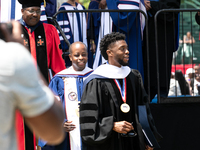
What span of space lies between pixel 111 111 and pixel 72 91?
2.80ft

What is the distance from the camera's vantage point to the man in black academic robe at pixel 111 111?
4035mm

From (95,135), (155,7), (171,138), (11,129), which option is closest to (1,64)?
(11,129)

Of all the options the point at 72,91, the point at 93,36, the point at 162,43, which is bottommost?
the point at 72,91

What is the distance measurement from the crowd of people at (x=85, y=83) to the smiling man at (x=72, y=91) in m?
0.01

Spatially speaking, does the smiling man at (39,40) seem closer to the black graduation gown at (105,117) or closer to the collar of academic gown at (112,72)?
the collar of academic gown at (112,72)

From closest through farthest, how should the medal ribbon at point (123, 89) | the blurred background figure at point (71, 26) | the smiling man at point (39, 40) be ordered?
the medal ribbon at point (123, 89), the smiling man at point (39, 40), the blurred background figure at point (71, 26)

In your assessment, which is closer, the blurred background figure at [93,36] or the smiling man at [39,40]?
the smiling man at [39,40]

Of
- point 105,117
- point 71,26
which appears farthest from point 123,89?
point 71,26

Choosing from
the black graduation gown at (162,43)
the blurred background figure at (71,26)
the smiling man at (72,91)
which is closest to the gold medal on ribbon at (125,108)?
the smiling man at (72,91)

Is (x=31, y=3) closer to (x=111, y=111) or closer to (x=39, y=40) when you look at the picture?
(x=39, y=40)

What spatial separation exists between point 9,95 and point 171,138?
483cm

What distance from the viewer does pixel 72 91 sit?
478cm

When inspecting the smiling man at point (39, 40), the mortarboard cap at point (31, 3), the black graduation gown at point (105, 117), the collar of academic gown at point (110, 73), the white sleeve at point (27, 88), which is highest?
the mortarboard cap at point (31, 3)

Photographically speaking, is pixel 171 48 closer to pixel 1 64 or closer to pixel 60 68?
pixel 60 68
